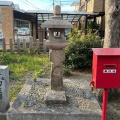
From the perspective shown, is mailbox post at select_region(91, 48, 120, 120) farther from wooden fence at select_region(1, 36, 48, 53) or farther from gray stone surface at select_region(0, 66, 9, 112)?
wooden fence at select_region(1, 36, 48, 53)

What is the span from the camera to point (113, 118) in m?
3.95

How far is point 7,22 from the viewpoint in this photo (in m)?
12.9

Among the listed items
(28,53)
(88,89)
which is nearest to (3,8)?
(28,53)

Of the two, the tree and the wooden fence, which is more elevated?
the tree

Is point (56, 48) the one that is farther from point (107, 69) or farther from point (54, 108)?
point (107, 69)

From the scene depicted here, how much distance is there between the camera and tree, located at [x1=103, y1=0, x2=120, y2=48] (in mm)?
4491

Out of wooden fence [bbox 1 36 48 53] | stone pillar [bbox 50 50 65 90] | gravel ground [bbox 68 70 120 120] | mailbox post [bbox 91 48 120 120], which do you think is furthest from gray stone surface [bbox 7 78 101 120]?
wooden fence [bbox 1 36 48 53]

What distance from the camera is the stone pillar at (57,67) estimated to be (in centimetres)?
390

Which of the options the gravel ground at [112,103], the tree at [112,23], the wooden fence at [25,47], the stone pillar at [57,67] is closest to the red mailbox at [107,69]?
the stone pillar at [57,67]

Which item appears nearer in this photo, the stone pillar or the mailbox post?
the mailbox post

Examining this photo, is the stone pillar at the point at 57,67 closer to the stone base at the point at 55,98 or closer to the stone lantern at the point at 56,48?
the stone lantern at the point at 56,48

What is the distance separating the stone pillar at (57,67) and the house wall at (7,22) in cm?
956

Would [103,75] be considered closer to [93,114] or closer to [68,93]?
[93,114]

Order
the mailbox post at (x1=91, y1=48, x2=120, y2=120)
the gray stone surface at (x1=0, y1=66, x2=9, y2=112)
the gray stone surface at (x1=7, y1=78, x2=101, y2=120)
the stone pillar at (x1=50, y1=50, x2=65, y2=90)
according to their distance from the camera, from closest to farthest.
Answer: the mailbox post at (x1=91, y1=48, x2=120, y2=120)
the gray stone surface at (x1=7, y1=78, x2=101, y2=120)
the gray stone surface at (x1=0, y1=66, x2=9, y2=112)
the stone pillar at (x1=50, y1=50, x2=65, y2=90)
